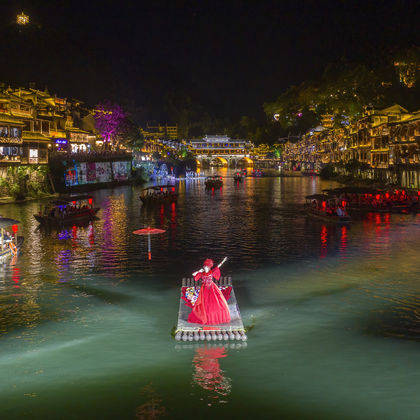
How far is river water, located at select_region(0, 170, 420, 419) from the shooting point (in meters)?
12.5

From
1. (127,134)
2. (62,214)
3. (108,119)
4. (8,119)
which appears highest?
(108,119)

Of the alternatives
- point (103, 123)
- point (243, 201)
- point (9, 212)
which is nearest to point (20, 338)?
point (9, 212)

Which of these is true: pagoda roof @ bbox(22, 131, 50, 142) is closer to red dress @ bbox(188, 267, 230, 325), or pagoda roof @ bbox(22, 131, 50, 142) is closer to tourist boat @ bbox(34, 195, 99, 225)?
tourist boat @ bbox(34, 195, 99, 225)

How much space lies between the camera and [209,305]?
15609 millimetres

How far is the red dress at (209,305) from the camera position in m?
15.6

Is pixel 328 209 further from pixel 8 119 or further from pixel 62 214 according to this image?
pixel 8 119

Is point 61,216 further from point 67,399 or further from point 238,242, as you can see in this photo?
point 67,399

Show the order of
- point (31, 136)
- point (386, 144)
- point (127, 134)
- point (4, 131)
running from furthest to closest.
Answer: point (127, 134) → point (386, 144) → point (31, 136) → point (4, 131)

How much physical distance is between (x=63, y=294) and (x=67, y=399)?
33.4 ft

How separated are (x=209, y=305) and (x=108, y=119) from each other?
10413 centimetres

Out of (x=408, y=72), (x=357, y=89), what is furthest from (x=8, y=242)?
(x=357, y=89)

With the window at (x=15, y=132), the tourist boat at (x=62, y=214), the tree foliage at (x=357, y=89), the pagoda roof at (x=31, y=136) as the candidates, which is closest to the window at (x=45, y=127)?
the pagoda roof at (x=31, y=136)

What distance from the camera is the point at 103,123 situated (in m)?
114

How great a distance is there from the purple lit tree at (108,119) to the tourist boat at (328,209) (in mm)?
71431
